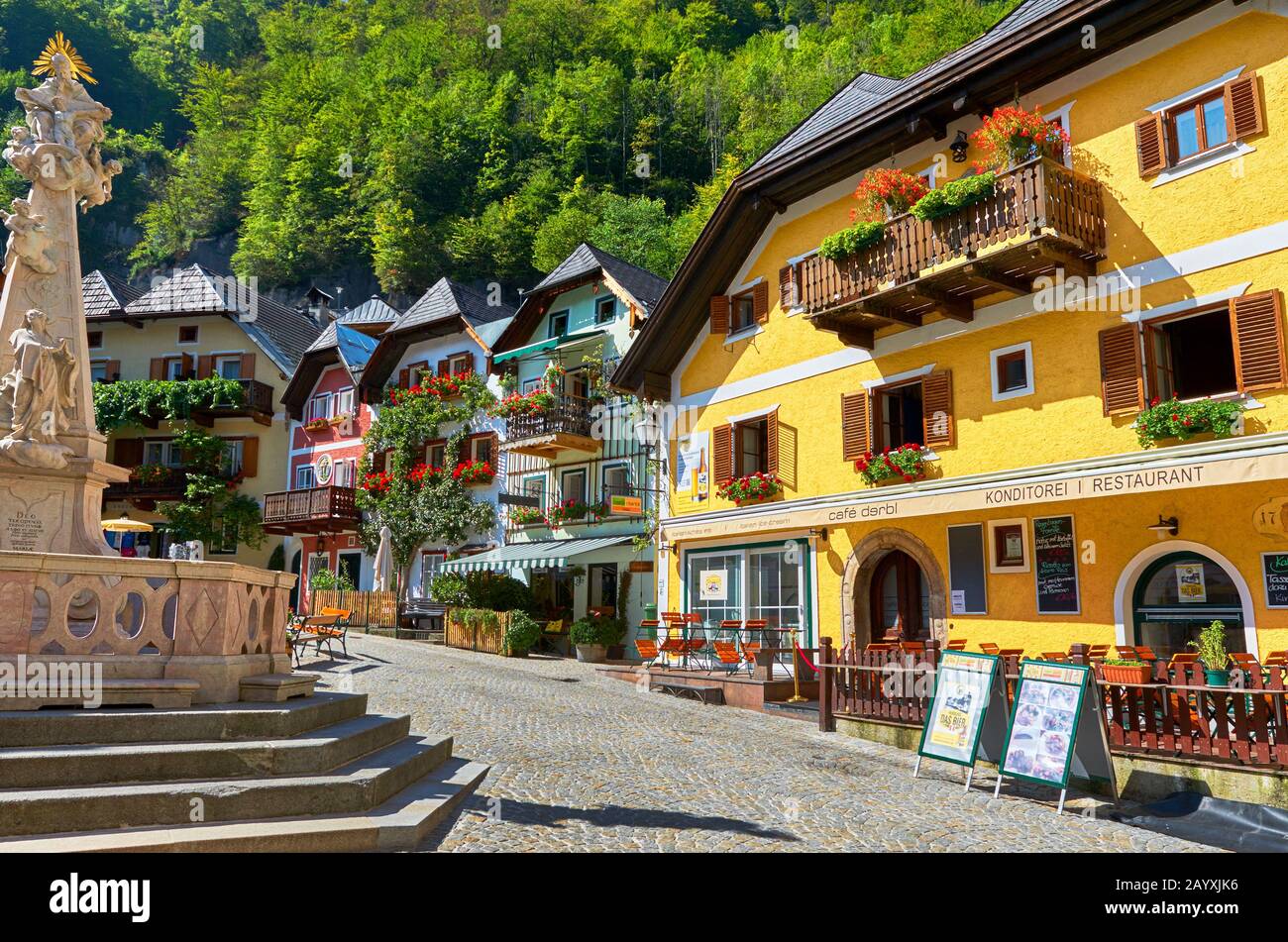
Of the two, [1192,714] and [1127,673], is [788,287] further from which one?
[1192,714]

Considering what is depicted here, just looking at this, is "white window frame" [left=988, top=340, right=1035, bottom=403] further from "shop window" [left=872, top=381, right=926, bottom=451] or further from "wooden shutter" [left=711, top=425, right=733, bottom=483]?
"wooden shutter" [left=711, top=425, right=733, bottom=483]

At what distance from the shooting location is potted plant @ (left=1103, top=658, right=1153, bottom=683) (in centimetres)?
1011

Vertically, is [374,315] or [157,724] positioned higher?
[374,315]

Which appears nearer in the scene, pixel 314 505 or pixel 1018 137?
pixel 1018 137

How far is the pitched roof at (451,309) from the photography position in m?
32.2

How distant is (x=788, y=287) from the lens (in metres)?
18.5

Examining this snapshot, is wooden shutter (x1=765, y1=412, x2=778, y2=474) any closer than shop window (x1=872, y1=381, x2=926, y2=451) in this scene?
No

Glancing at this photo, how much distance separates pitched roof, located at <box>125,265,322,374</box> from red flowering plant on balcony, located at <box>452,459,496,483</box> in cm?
1325

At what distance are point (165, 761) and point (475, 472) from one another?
2401 cm

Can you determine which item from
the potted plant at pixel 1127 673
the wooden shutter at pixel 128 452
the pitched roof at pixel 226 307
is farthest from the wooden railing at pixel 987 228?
the wooden shutter at pixel 128 452

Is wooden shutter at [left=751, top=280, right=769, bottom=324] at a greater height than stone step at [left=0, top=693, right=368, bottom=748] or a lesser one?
greater

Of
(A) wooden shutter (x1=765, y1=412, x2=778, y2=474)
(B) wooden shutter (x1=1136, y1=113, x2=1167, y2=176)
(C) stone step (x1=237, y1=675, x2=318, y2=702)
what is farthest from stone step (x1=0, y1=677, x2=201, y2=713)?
(B) wooden shutter (x1=1136, y1=113, x2=1167, y2=176)

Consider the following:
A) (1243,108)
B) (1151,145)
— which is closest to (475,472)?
(1151,145)
